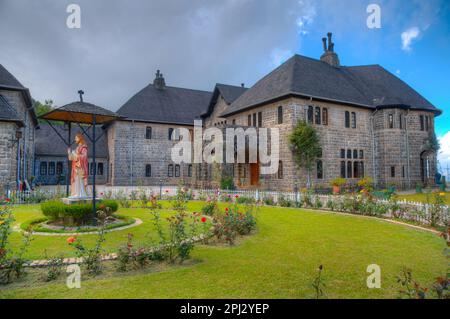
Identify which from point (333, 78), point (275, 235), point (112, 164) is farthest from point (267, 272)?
point (112, 164)

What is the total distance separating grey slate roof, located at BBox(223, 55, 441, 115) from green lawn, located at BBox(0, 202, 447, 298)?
14.5 m

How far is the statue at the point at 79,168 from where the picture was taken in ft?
31.0

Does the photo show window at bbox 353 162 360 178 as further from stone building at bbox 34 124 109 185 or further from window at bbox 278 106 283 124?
stone building at bbox 34 124 109 185

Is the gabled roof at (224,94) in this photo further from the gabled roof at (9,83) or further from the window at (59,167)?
the window at (59,167)

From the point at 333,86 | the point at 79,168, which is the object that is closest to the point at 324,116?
the point at 333,86

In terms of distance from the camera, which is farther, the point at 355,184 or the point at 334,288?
the point at 355,184

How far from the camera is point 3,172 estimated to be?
17.6 meters

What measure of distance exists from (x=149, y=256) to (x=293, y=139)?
16.8 metres

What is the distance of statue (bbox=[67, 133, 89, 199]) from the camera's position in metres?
9.45

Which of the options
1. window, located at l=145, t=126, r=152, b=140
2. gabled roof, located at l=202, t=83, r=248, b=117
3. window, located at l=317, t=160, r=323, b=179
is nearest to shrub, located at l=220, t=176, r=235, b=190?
window, located at l=317, t=160, r=323, b=179

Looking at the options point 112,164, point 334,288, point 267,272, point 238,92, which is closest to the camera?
point 334,288

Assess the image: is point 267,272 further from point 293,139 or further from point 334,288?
point 293,139
